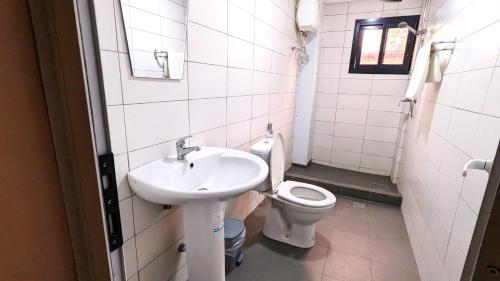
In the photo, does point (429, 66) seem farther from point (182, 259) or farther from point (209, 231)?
point (182, 259)

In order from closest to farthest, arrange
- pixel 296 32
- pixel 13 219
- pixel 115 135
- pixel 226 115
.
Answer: pixel 13 219 → pixel 115 135 → pixel 226 115 → pixel 296 32

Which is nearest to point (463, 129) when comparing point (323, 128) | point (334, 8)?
point (323, 128)

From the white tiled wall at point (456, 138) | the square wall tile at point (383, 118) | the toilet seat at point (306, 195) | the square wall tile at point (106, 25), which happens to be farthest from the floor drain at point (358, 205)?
the square wall tile at point (106, 25)

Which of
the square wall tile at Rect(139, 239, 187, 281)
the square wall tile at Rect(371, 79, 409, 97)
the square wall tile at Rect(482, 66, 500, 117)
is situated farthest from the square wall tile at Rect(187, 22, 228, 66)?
the square wall tile at Rect(371, 79, 409, 97)

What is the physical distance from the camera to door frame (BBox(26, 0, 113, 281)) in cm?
Answer: 54

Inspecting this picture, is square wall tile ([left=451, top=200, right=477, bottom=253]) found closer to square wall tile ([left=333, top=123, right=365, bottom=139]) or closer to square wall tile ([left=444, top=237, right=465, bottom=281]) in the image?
square wall tile ([left=444, top=237, right=465, bottom=281])

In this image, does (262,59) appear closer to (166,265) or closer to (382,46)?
(166,265)

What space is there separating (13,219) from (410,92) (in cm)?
246

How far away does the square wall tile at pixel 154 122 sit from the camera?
961 mm

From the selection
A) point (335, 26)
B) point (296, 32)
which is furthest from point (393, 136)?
point (296, 32)

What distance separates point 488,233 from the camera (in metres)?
0.38

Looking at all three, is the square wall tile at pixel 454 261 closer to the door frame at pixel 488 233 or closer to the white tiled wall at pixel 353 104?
the door frame at pixel 488 233

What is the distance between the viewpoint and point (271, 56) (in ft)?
6.82

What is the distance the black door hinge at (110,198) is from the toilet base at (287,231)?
1.34 metres
